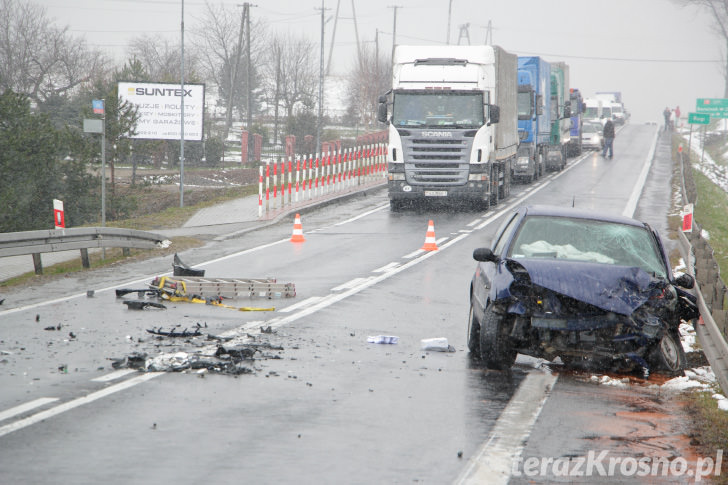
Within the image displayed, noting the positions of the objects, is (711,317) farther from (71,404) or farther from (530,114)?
(530,114)

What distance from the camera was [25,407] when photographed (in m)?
6.92

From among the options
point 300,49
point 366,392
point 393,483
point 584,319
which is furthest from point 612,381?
point 300,49

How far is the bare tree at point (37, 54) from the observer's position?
66.8 meters

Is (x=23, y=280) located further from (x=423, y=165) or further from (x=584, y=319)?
(x=423, y=165)

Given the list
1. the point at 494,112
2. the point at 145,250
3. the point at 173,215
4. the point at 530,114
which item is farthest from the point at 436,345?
the point at 530,114

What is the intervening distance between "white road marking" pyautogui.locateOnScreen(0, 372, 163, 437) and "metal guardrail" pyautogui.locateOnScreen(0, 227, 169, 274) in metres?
7.81

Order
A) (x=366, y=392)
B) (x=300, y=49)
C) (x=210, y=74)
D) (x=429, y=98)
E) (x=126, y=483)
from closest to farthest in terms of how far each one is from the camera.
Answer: (x=126, y=483) → (x=366, y=392) → (x=429, y=98) → (x=210, y=74) → (x=300, y=49)

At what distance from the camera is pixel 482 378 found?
852cm

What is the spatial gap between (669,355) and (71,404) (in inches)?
197

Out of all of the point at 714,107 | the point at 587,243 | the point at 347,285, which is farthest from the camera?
the point at 714,107

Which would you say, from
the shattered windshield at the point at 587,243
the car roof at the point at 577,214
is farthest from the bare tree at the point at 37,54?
the shattered windshield at the point at 587,243

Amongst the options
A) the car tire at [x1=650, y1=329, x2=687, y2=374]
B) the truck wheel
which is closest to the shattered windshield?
the car tire at [x1=650, y1=329, x2=687, y2=374]

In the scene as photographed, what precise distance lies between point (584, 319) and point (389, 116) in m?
18.3

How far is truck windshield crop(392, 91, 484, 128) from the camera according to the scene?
25.7 metres
